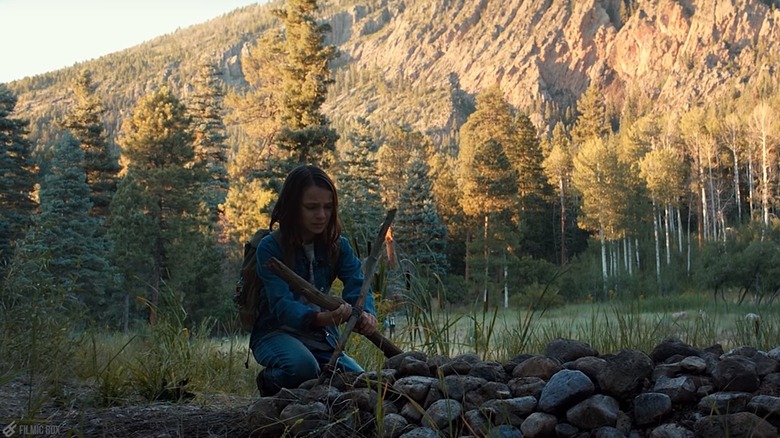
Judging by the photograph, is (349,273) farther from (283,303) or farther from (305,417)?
(305,417)

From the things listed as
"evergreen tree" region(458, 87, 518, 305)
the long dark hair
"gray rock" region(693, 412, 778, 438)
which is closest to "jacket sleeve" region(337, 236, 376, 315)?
the long dark hair

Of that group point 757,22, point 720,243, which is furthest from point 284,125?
point 757,22

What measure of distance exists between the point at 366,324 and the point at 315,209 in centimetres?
71

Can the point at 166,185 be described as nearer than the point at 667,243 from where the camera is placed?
Yes

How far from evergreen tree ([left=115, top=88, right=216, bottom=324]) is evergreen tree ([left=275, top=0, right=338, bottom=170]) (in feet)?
18.6

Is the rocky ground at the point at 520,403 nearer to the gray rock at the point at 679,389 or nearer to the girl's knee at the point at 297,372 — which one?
the gray rock at the point at 679,389

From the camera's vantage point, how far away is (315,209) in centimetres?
370

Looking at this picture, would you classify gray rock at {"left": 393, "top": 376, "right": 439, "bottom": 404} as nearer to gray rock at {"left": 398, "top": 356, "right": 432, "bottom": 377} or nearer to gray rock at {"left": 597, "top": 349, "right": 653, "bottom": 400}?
gray rock at {"left": 398, "top": 356, "right": 432, "bottom": 377}

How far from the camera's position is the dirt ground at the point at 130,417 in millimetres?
3041

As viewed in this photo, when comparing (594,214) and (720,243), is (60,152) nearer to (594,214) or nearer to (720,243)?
(720,243)

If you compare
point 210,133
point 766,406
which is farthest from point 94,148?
point 766,406

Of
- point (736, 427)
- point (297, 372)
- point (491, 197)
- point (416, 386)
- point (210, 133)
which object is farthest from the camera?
point (210, 133)

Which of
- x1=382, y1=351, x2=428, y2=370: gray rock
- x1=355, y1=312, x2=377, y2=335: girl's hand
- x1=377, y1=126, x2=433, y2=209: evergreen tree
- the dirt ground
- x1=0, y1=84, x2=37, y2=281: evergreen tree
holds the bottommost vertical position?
the dirt ground

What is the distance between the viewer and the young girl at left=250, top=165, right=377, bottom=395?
11.6 feet
